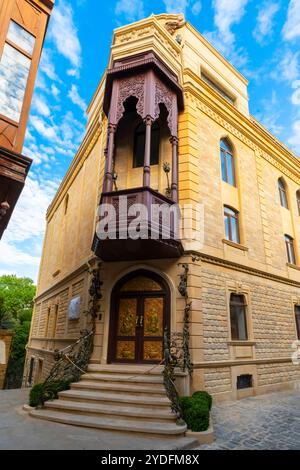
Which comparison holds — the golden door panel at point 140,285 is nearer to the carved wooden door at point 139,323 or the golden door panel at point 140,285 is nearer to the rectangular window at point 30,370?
the carved wooden door at point 139,323

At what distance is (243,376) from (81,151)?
14.5 metres

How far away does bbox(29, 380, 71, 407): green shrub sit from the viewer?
279 inches

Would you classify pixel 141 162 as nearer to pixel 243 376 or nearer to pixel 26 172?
pixel 26 172

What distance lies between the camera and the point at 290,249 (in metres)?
15.3

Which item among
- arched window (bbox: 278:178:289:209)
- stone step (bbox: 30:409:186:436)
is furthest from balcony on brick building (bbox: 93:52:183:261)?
arched window (bbox: 278:178:289:209)

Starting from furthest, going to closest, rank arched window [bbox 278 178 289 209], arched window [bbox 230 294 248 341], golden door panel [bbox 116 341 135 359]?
arched window [bbox 278 178 289 209], arched window [bbox 230 294 248 341], golden door panel [bbox 116 341 135 359]

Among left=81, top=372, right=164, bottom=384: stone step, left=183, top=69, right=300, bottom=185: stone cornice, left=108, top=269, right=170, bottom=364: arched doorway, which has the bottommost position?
left=81, top=372, right=164, bottom=384: stone step

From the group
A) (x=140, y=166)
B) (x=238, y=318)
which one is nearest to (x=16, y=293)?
(x=140, y=166)

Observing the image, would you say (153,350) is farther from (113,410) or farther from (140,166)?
(140,166)

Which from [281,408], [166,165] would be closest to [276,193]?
[166,165]

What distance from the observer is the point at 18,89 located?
247 inches

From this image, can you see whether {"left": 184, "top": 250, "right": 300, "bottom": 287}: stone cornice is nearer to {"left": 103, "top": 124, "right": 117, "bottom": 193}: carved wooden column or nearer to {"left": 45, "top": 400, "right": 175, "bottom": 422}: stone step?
{"left": 103, "top": 124, "right": 117, "bottom": 193}: carved wooden column

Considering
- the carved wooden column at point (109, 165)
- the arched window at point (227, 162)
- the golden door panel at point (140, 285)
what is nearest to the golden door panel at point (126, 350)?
the golden door panel at point (140, 285)

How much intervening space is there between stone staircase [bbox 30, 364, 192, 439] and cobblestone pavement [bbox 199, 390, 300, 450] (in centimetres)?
113
